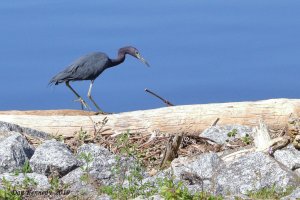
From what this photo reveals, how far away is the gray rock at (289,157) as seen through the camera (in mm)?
9039

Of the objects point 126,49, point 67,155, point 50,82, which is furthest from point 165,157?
point 126,49

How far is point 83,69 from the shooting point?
50.0 feet

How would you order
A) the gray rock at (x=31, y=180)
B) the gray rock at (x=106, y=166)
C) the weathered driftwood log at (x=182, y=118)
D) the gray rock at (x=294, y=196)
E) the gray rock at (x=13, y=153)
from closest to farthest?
the gray rock at (x=294, y=196)
the gray rock at (x=31, y=180)
the gray rock at (x=106, y=166)
the gray rock at (x=13, y=153)
the weathered driftwood log at (x=182, y=118)

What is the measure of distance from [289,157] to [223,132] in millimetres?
1987

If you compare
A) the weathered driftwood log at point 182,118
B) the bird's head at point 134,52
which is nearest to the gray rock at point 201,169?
the weathered driftwood log at point 182,118

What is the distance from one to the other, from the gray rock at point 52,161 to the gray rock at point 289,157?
211cm

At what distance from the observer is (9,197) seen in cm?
727

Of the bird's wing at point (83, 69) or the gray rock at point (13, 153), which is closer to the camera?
the gray rock at point (13, 153)

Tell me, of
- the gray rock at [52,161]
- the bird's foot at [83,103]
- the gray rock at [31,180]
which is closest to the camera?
the gray rock at [31,180]

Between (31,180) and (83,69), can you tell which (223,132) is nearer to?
(31,180)

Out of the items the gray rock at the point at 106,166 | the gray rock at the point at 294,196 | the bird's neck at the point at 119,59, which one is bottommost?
the gray rock at the point at 294,196

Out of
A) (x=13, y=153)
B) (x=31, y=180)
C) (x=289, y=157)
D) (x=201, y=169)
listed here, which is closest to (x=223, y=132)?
(x=289, y=157)

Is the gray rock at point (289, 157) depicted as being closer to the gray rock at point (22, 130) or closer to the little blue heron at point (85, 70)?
the gray rock at point (22, 130)

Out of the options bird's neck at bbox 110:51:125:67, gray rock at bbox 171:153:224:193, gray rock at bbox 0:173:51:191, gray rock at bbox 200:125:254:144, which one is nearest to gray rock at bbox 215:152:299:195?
gray rock at bbox 171:153:224:193
